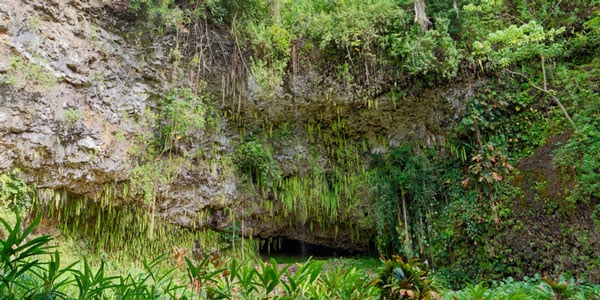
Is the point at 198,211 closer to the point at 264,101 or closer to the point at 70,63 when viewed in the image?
the point at 264,101

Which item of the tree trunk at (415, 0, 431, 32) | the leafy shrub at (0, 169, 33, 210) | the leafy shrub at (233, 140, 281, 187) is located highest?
the tree trunk at (415, 0, 431, 32)

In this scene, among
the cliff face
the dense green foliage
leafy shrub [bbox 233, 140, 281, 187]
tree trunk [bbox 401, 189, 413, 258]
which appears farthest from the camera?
leafy shrub [bbox 233, 140, 281, 187]

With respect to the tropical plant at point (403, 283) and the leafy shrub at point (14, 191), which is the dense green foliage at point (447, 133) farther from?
the tropical plant at point (403, 283)

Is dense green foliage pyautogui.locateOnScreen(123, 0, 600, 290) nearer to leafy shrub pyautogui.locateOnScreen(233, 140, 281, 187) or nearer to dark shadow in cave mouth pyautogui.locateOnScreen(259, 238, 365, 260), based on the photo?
leafy shrub pyautogui.locateOnScreen(233, 140, 281, 187)

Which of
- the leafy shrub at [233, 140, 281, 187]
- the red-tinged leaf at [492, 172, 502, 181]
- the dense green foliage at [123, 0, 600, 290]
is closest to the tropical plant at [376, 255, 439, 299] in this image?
the dense green foliage at [123, 0, 600, 290]

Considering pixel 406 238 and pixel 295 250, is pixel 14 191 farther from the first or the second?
pixel 406 238

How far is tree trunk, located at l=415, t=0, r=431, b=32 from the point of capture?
659cm

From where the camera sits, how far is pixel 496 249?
5719 mm

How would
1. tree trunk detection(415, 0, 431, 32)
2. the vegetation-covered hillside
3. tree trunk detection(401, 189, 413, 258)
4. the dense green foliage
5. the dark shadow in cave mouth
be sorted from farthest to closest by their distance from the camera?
the dark shadow in cave mouth, tree trunk detection(415, 0, 431, 32), tree trunk detection(401, 189, 413, 258), the vegetation-covered hillside, the dense green foliage

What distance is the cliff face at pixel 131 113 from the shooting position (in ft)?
16.3

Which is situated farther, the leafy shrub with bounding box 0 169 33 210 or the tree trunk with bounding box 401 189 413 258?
the tree trunk with bounding box 401 189 413 258

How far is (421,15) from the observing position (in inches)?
262

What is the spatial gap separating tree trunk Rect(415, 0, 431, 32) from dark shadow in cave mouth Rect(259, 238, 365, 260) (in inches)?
204

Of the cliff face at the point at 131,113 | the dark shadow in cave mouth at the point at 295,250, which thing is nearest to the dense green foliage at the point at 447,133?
the cliff face at the point at 131,113
